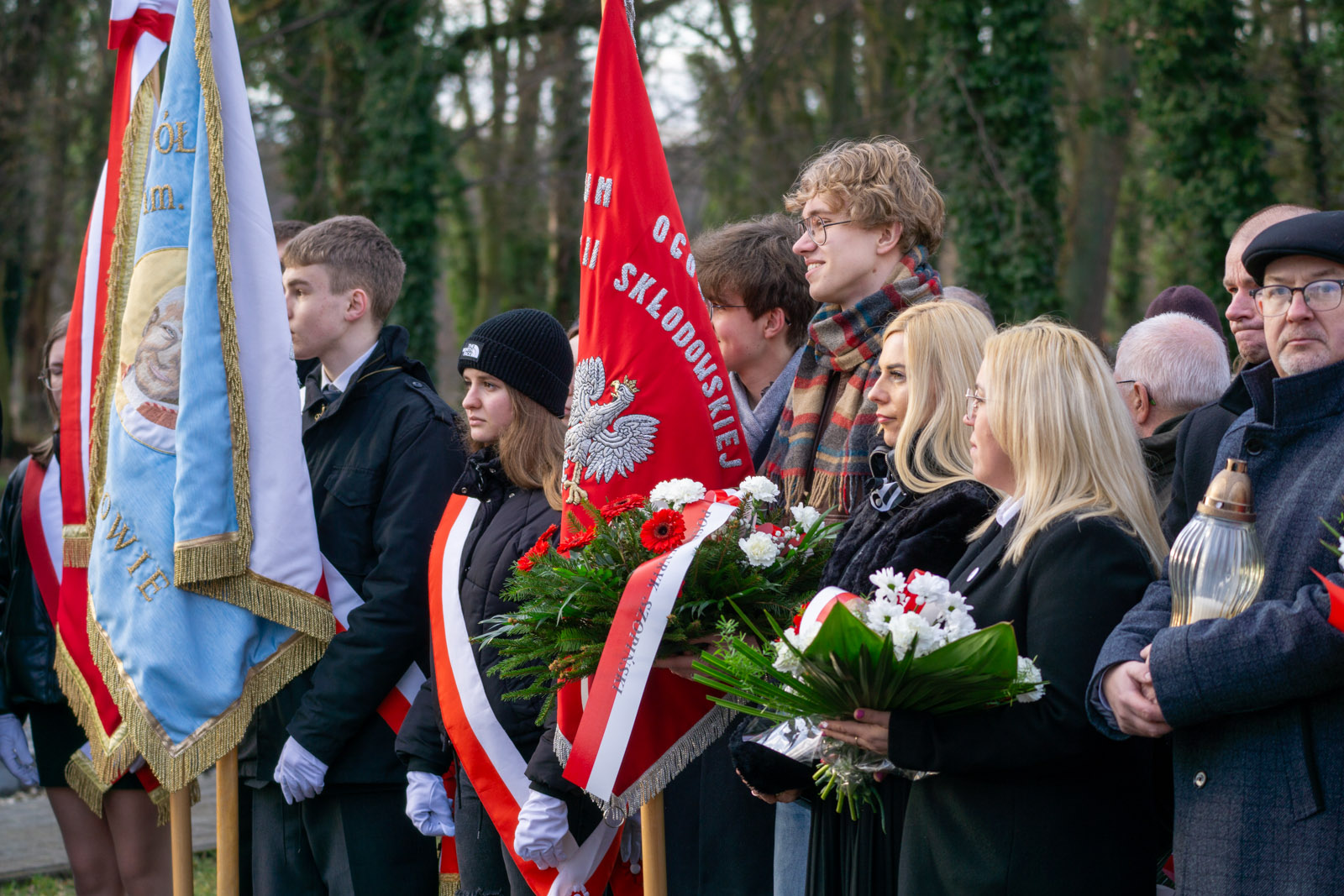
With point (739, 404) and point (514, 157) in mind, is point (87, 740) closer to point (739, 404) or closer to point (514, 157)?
point (739, 404)

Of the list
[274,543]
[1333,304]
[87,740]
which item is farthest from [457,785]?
[1333,304]

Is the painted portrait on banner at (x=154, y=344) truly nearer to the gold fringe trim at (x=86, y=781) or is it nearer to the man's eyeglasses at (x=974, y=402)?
the gold fringe trim at (x=86, y=781)

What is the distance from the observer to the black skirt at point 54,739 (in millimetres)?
4652

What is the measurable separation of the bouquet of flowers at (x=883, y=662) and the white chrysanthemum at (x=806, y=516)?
526 millimetres

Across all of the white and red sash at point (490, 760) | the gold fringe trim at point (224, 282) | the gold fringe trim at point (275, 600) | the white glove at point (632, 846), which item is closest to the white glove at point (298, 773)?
the gold fringe trim at point (275, 600)

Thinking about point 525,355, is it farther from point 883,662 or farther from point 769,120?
point 769,120

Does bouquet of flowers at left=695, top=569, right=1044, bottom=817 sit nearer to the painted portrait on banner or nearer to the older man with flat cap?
the older man with flat cap

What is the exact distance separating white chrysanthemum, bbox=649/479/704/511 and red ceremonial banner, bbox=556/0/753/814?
328mm

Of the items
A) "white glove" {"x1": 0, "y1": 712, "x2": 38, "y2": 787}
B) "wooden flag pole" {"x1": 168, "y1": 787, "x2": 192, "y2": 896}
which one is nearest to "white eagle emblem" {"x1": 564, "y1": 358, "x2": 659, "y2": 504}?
"wooden flag pole" {"x1": 168, "y1": 787, "x2": 192, "y2": 896}

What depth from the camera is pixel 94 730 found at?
13.7 ft

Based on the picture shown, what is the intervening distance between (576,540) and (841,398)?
0.81 m

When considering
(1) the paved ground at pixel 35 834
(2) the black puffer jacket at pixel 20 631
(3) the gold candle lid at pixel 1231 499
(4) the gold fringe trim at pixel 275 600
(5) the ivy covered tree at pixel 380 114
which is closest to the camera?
(3) the gold candle lid at pixel 1231 499

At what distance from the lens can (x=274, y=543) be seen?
13.0 feet

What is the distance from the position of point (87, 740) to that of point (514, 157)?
11.8 metres
